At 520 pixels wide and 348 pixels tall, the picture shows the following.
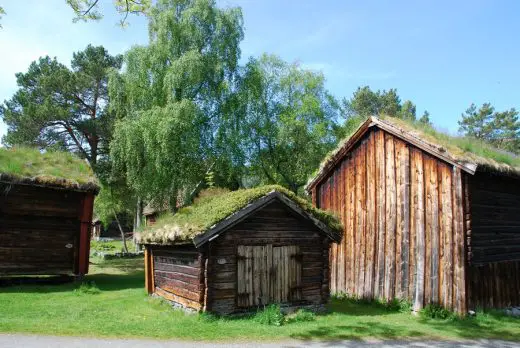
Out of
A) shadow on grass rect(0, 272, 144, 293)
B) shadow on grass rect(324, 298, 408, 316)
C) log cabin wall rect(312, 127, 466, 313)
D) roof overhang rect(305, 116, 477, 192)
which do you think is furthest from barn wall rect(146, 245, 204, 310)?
roof overhang rect(305, 116, 477, 192)

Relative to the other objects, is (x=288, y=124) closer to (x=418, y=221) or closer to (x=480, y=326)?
(x=418, y=221)

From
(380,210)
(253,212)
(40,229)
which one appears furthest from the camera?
(40,229)

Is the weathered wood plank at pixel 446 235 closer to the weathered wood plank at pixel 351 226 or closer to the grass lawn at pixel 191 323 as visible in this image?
the grass lawn at pixel 191 323

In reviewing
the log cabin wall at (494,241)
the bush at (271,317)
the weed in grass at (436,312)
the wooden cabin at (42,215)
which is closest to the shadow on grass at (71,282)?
the wooden cabin at (42,215)

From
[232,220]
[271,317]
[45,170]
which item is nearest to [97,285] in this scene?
[45,170]

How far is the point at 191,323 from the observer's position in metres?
11.1

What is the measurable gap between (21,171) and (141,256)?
57.8 feet

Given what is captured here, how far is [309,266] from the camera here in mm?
13750

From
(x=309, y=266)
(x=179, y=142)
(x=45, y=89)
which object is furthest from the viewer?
(x=45, y=89)

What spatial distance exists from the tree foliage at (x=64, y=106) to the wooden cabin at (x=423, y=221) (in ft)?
73.5

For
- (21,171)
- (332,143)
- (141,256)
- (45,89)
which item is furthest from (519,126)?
(21,171)

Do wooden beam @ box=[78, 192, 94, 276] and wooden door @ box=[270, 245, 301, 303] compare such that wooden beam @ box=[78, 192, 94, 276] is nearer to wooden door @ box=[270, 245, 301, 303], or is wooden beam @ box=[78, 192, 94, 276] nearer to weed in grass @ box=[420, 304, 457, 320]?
wooden door @ box=[270, 245, 301, 303]

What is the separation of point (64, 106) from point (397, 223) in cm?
2770

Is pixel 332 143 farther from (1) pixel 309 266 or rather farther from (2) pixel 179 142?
(1) pixel 309 266
